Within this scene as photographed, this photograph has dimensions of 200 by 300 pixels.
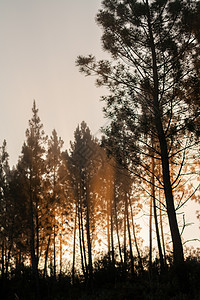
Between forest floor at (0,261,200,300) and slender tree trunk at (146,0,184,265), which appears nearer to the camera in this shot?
forest floor at (0,261,200,300)

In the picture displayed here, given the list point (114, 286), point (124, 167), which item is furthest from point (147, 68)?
point (114, 286)

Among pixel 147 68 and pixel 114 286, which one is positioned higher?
pixel 147 68

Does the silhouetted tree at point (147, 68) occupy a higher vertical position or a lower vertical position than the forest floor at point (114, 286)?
higher

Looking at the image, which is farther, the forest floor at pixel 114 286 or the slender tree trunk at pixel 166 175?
the slender tree trunk at pixel 166 175

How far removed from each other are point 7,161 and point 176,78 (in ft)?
61.1

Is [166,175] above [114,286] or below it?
above

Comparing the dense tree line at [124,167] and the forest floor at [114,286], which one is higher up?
the dense tree line at [124,167]

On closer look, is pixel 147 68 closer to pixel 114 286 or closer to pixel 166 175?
pixel 166 175

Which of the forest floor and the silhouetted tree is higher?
the silhouetted tree

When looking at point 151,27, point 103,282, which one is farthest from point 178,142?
point 103,282

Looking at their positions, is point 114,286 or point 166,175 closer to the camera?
point 166,175

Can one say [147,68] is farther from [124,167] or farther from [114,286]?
[114,286]

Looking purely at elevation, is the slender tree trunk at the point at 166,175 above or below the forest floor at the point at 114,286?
above

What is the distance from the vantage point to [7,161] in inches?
889
